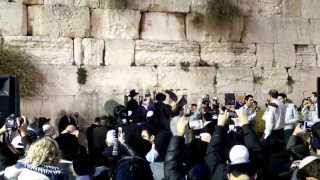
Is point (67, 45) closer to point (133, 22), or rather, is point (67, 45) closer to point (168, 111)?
point (133, 22)

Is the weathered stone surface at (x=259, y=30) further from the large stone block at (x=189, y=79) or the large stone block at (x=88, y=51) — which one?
the large stone block at (x=88, y=51)

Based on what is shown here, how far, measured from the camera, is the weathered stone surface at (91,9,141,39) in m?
13.0

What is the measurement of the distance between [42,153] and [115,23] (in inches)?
329

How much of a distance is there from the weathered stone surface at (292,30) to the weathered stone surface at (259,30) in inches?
7.2

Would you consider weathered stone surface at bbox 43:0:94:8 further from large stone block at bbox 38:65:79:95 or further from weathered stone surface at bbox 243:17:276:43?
weathered stone surface at bbox 243:17:276:43

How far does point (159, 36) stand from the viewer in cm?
1337

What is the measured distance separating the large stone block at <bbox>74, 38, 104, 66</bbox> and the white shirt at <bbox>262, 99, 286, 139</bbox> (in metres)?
3.88

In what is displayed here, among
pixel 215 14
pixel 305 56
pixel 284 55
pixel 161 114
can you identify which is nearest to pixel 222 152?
pixel 161 114

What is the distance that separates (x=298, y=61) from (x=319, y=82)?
4.56 metres

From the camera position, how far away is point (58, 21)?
12695mm

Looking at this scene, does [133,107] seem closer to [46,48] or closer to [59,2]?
[46,48]

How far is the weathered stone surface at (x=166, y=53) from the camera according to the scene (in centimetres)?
1321

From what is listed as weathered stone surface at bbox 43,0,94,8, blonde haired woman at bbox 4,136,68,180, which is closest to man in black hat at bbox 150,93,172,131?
weathered stone surface at bbox 43,0,94,8

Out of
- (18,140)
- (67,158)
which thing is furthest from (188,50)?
(67,158)
